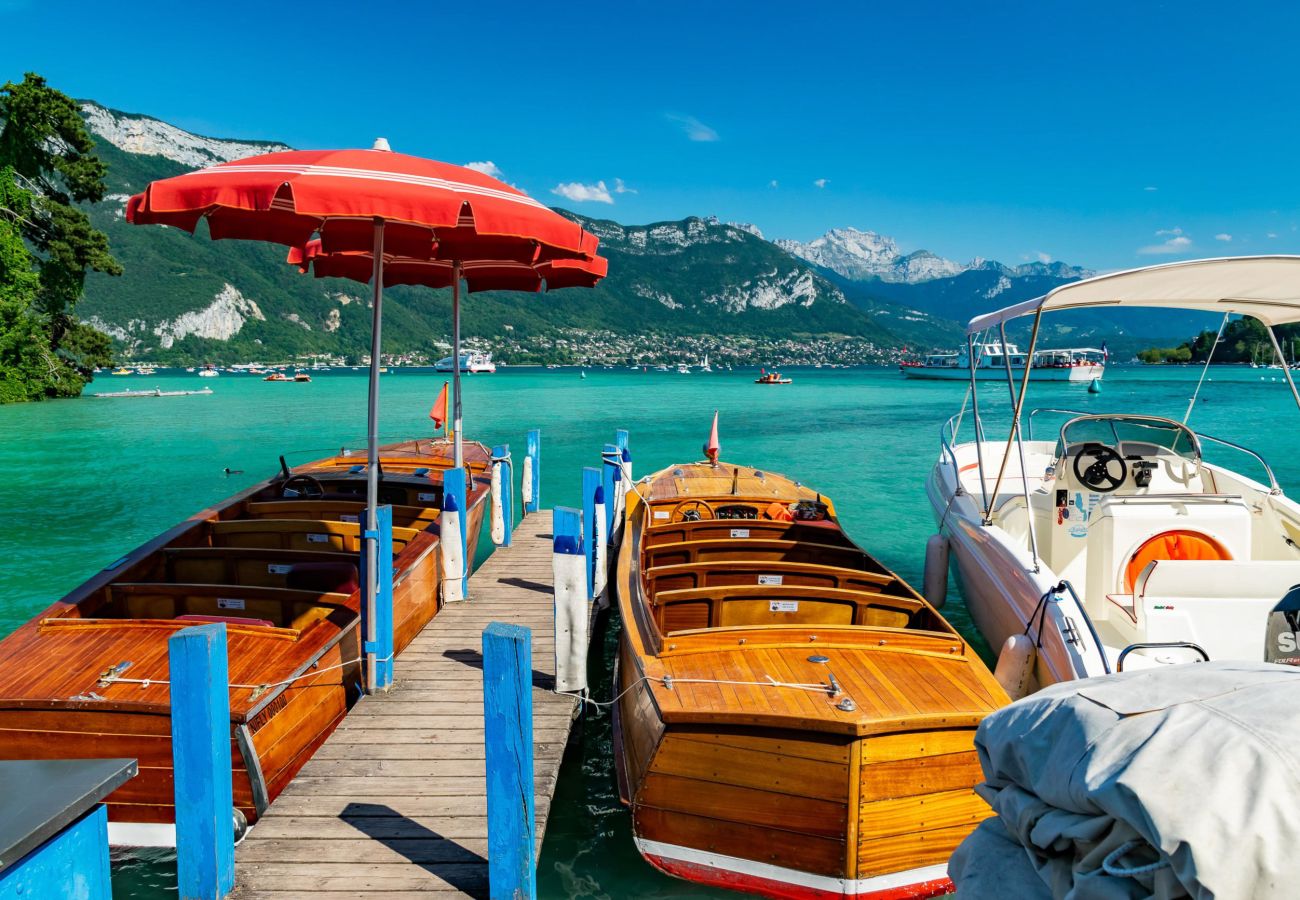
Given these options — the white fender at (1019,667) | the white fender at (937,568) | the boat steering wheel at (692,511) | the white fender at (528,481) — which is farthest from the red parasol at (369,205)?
the white fender at (528,481)

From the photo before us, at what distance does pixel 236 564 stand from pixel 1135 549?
758 centimetres

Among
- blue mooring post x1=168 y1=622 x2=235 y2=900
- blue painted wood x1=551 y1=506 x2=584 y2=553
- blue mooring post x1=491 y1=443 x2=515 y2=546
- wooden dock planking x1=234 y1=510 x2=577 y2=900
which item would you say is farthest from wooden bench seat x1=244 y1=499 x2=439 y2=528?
blue mooring post x1=168 y1=622 x2=235 y2=900

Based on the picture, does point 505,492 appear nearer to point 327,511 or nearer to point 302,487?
point 302,487

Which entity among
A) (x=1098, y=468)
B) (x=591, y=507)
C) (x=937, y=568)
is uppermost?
(x=1098, y=468)

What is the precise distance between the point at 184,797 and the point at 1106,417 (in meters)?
8.85

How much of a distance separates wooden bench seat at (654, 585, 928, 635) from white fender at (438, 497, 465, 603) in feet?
8.41

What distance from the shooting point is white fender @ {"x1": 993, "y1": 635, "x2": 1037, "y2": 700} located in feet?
19.2

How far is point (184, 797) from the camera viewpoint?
3.82 meters

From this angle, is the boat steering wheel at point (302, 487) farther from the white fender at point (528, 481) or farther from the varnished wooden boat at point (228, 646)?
the white fender at point (528, 481)

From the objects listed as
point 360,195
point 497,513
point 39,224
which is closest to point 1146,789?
point 360,195

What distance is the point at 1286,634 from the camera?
166 inches

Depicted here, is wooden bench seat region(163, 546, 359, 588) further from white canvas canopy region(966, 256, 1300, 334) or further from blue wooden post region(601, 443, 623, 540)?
white canvas canopy region(966, 256, 1300, 334)

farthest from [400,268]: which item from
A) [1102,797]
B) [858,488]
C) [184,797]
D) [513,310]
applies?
[513,310]

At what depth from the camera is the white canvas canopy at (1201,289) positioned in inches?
240
